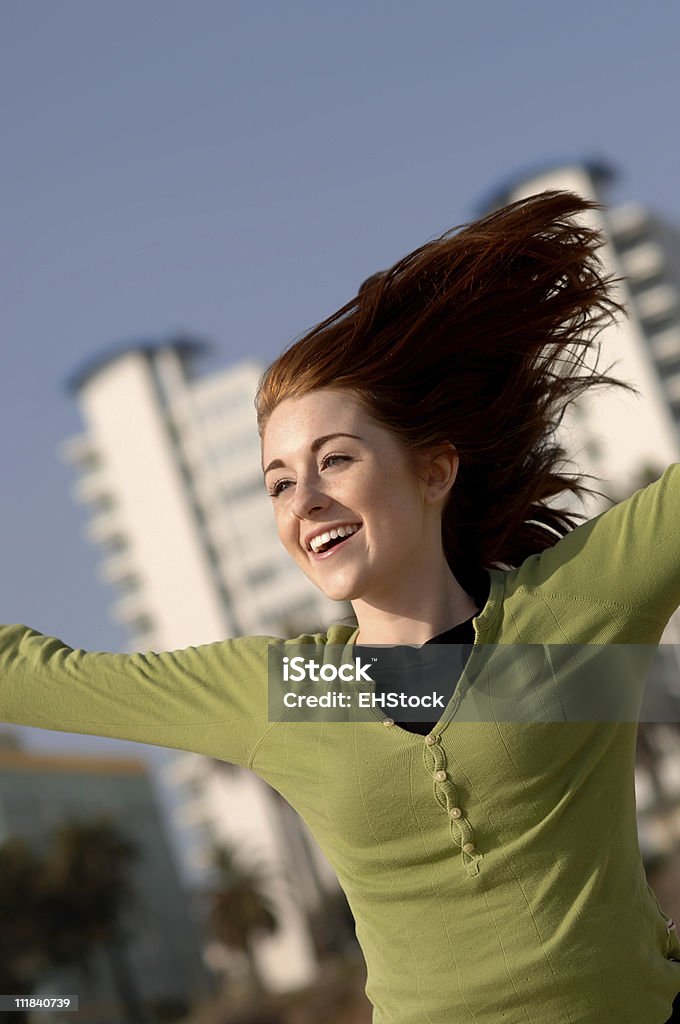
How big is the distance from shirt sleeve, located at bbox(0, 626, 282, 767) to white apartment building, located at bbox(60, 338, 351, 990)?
78.7 m

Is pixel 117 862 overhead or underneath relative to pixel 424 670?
underneath

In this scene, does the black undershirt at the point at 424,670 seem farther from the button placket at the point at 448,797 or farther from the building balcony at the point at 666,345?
the building balcony at the point at 666,345

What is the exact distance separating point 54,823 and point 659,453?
36198 millimetres

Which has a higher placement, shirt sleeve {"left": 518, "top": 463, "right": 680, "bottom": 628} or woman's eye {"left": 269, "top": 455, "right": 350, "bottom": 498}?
woman's eye {"left": 269, "top": 455, "right": 350, "bottom": 498}

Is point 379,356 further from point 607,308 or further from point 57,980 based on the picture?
point 57,980

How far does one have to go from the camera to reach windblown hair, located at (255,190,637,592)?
8.71ft

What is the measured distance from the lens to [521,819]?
94.5 inches

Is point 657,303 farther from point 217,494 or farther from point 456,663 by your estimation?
point 456,663

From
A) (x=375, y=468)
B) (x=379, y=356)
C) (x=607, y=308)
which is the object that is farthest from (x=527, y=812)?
(x=607, y=308)

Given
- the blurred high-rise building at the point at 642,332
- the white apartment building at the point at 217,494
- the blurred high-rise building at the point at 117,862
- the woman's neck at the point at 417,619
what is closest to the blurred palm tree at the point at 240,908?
the blurred high-rise building at the point at 117,862

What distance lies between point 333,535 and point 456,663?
31 centimetres

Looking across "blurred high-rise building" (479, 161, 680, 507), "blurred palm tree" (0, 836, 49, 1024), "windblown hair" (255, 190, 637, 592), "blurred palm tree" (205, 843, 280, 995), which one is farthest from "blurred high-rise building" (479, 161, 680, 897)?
"windblown hair" (255, 190, 637, 592)

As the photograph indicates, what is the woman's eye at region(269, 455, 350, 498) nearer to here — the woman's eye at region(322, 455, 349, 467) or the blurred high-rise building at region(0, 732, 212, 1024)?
the woman's eye at region(322, 455, 349, 467)

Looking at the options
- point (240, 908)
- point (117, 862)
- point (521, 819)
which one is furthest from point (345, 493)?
point (240, 908)
